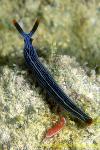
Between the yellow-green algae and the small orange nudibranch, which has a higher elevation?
the yellow-green algae

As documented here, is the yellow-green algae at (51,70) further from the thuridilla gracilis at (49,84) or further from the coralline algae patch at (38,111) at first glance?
the thuridilla gracilis at (49,84)

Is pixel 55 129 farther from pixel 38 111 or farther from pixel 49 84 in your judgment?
pixel 49 84

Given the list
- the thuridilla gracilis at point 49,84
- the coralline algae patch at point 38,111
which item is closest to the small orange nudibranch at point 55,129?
the coralline algae patch at point 38,111

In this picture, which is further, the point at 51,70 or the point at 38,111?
the point at 51,70

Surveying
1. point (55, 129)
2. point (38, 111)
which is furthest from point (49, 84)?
point (55, 129)

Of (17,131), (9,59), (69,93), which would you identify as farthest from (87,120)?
(9,59)

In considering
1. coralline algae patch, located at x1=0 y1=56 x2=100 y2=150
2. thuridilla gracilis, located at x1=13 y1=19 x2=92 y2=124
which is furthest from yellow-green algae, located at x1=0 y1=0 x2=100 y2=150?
thuridilla gracilis, located at x1=13 y1=19 x2=92 y2=124

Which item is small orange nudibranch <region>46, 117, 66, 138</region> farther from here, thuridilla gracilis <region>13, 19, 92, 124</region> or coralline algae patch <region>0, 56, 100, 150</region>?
thuridilla gracilis <region>13, 19, 92, 124</region>
